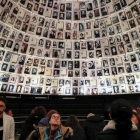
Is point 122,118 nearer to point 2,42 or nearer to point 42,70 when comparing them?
point 2,42

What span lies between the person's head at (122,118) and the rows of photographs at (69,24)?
25.4ft

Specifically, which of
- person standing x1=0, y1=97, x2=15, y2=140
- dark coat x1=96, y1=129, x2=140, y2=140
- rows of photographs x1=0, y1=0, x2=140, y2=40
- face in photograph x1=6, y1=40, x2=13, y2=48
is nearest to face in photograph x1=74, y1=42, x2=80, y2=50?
rows of photographs x1=0, y1=0, x2=140, y2=40

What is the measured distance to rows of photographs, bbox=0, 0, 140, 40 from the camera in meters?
8.50

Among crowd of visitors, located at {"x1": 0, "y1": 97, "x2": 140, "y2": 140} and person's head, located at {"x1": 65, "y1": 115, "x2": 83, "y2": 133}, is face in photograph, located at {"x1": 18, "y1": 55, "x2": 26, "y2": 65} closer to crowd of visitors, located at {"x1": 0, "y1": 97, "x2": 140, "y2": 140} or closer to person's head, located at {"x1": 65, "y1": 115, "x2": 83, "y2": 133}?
crowd of visitors, located at {"x1": 0, "y1": 97, "x2": 140, "y2": 140}

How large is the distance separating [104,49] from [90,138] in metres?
6.31

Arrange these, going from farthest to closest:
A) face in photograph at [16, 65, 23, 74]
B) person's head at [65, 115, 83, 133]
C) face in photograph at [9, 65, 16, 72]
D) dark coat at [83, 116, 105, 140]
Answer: face in photograph at [16, 65, 23, 74], face in photograph at [9, 65, 16, 72], dark coat at [83, 116, 105, 140], person's head at [65, 115, 83, 133]

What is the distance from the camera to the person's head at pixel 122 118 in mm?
1626

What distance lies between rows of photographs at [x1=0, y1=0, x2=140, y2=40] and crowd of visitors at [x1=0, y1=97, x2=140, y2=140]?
19.8 feet

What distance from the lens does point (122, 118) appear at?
1684mm

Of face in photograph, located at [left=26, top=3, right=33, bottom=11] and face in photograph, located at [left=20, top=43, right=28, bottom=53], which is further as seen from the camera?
face in photograph, located at [left=20, top=43, right=28, bottom=53]

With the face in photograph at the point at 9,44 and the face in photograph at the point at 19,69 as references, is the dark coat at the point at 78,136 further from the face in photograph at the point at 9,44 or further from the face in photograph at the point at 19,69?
the face in photograph at the point at 9,44

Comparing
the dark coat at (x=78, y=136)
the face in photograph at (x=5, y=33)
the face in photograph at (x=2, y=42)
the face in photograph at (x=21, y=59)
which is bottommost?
the dark coat at (x=78, y=136)

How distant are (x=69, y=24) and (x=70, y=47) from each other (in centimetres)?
127

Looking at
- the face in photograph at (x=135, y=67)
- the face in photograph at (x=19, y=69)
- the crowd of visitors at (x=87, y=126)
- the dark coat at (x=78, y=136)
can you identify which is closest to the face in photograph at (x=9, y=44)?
the face in photograph at (x=19, y=69)
